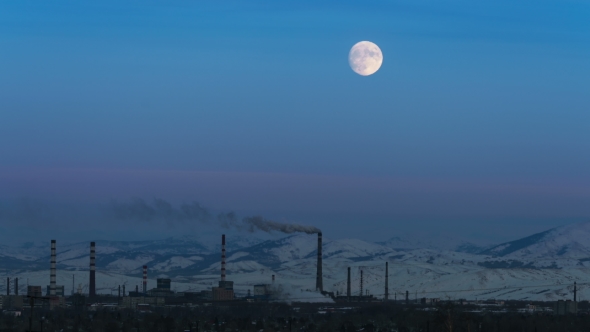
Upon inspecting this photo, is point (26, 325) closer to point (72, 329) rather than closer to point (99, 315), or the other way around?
point (72, 329)

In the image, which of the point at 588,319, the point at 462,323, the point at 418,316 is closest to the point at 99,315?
the point at 418,316

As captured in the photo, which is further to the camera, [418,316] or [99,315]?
[99,315]

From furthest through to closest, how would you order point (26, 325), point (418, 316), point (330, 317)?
1. point (330, 317)
2. point (418, 316)
3. point (26, 325)

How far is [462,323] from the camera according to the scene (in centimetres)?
13212

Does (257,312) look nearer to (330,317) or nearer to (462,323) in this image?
(330,317)

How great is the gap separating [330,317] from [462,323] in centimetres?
4291

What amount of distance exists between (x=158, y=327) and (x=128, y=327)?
196 inches

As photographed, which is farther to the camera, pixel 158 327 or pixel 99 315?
pixel 99 315

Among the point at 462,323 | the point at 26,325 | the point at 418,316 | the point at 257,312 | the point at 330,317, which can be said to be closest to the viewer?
the point at 462,323

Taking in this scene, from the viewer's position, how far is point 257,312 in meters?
194

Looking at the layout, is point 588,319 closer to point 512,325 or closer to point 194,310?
point 512,325

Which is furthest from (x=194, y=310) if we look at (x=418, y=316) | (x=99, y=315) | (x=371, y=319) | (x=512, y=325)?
(x=512, y=325)

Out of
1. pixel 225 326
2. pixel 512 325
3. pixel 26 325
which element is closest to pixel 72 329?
pixel 26 325

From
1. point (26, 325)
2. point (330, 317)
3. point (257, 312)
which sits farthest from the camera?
point (257, 312)
